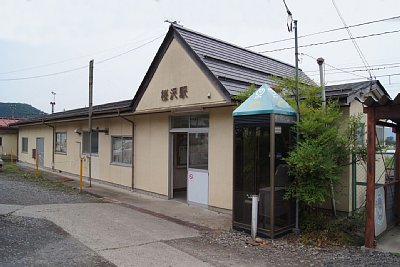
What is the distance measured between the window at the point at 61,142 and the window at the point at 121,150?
5.88m

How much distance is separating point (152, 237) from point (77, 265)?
75.4 inches

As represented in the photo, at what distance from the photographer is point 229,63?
10125mm

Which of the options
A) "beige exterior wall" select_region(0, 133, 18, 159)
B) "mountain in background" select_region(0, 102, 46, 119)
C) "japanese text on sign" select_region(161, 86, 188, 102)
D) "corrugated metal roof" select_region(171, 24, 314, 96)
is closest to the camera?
"corrugated metal roof" select_region(171, 24, 314, 96)

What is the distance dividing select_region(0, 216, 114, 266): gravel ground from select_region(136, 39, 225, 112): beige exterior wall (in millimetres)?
4628

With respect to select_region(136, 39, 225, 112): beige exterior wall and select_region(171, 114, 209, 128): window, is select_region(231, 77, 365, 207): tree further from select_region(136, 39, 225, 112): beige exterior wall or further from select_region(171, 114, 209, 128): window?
select_region(171, 114, 209, 128): window

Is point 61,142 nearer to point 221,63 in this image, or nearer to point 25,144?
point 25,144

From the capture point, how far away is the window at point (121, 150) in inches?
538

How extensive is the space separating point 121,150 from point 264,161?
843 cm

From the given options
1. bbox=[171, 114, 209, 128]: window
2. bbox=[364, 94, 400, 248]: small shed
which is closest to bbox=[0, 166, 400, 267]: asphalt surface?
bbox=[364, 94, 400, 248]: small shed

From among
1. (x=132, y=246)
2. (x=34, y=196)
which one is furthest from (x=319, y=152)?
(x=34, y=196)

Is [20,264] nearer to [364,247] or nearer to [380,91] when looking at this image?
[364,247]

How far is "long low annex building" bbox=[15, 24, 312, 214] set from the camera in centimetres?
923

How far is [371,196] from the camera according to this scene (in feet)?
19.9

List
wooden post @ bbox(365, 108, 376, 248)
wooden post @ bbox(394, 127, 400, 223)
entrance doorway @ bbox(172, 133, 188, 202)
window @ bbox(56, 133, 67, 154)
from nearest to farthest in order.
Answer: wooden post @ bbox(365, 108, 376, 248)
wooden post @ bbox(394, 127, 400, 223)
entrance doorway @ bbox(172, 133, 188, 202)
window @ bbox(56, 133, 67, 154)
